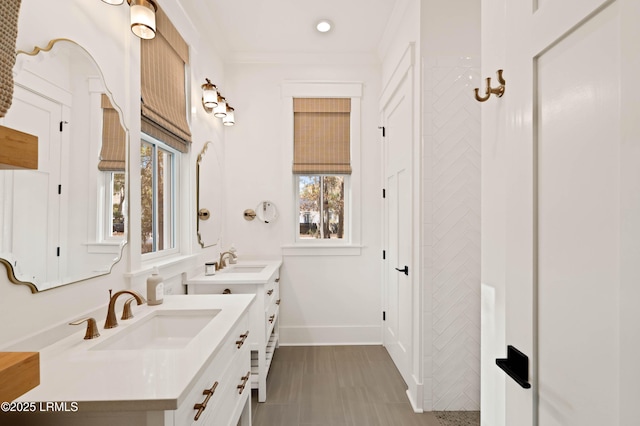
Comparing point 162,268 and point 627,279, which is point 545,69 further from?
point 162,268

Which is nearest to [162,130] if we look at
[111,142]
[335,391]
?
[111,142]

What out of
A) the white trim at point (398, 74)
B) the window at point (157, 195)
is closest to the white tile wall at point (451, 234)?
the white trim at point (398, 74)

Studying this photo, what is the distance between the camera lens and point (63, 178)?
1.18 meters

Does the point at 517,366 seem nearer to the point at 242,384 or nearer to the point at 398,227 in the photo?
the point at 242,384

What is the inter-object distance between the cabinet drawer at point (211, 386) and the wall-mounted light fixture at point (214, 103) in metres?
1.81

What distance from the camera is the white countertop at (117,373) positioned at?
0.81m

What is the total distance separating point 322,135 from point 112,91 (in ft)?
7.10

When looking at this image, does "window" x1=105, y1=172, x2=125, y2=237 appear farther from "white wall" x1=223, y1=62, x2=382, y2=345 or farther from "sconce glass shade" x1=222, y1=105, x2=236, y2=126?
"white wall" x1=223, y1=62, x2=382, y2=345

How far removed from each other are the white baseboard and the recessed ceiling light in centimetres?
291

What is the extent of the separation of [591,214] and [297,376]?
258 cm

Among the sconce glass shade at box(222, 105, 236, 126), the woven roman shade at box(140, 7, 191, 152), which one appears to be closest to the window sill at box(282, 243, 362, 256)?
the sconce glass shade at box(222, 105, 236, 126)

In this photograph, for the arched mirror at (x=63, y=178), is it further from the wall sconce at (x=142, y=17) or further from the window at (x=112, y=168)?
the wall sconce at (x=142, y=17)

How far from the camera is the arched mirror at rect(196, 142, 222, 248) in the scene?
2.61 metres

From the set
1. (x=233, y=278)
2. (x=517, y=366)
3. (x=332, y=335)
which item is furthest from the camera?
(x=332, y=335)
